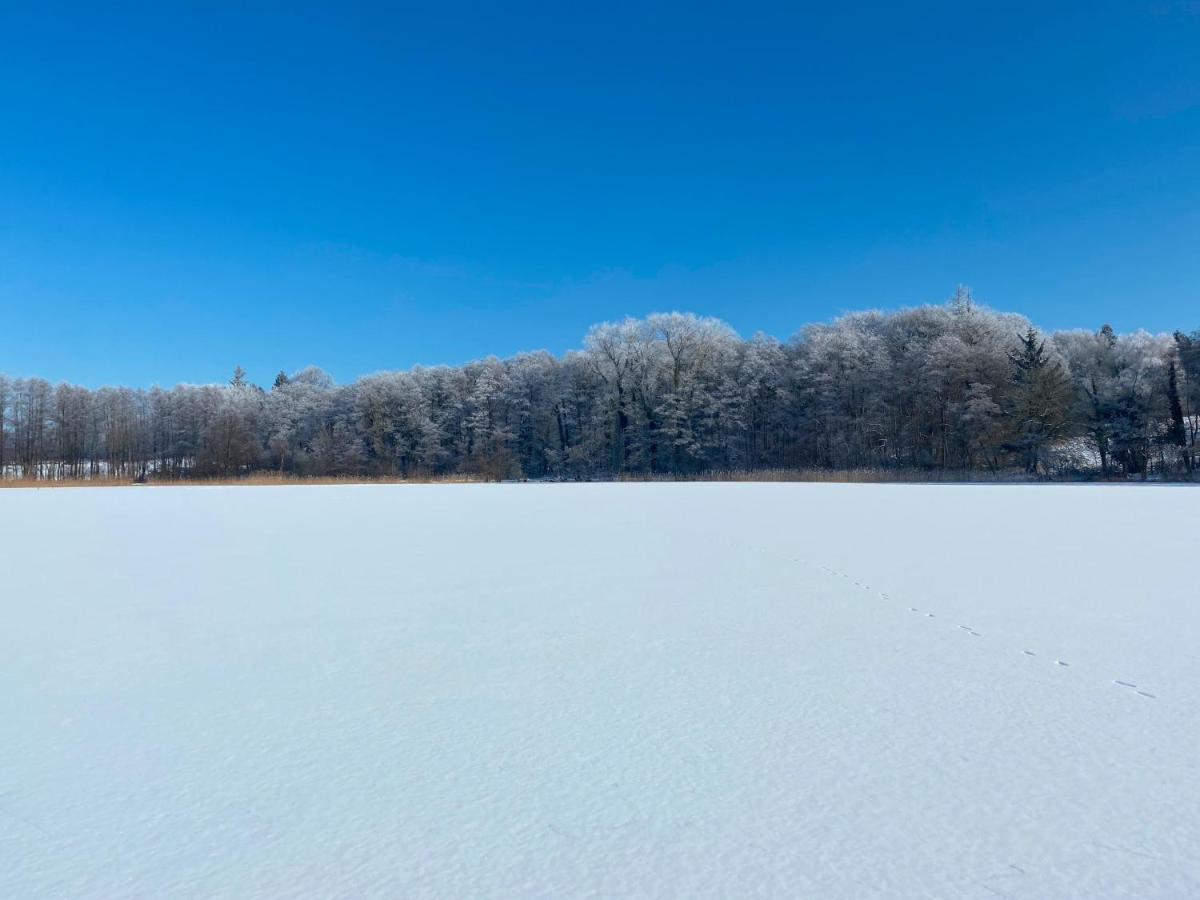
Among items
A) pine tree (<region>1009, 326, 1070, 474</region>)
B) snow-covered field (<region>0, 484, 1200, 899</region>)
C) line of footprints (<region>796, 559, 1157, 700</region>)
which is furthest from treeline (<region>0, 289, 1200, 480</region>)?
snow-covered field (<region>0, 484, 1200, 899</region>)

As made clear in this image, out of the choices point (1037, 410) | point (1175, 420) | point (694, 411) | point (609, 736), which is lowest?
point (609, 736)

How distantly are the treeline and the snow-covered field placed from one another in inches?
989

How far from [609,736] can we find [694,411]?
1246 inches

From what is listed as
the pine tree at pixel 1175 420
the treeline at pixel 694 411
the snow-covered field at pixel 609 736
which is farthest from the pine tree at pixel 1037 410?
the snow-covered field at pixel 609 736

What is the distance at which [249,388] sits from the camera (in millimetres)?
52219

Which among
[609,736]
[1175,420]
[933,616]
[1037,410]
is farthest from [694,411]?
[609,736]

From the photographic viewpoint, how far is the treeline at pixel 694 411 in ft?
81.0

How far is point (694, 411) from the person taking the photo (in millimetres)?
32969

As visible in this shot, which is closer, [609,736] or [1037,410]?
[609,736]

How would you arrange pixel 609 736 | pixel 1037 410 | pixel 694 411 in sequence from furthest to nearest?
pixel 694 411, pixel 1037 410, pixel 609 736

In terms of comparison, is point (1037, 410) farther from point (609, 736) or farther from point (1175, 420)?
point (609, 736)

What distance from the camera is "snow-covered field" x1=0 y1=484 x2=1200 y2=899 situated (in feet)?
3.97

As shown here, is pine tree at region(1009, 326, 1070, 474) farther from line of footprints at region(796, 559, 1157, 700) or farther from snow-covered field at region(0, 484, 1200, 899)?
line of footprints at region(796, 559, 1157, 700)

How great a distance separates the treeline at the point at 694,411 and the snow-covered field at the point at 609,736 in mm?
25114
